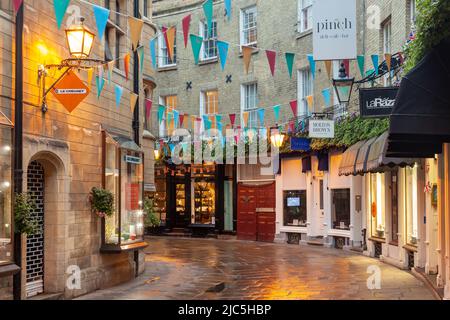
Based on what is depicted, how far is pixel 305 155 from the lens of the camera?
23.2 m

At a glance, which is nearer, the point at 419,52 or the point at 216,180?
the point at 419,52

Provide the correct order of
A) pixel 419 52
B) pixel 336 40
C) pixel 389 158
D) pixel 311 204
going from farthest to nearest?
pixel 311 204 < pixel 389 158 < pixel 336 40 < pixel 419 52

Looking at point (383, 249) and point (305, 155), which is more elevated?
point (305, 155)

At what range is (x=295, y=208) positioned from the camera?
2411cm

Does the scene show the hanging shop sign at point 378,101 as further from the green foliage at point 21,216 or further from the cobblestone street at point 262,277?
the green foliage at point 21,216

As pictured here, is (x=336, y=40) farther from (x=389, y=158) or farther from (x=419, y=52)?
(x=419, y=52)

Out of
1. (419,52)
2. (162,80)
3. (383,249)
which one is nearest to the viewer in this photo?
(419,52)

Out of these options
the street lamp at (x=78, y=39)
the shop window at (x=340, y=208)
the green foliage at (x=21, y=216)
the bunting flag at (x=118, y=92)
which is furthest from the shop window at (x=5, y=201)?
the shop window at (x=340, y=208)

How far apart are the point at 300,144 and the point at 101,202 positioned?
Result: 35.5 ft

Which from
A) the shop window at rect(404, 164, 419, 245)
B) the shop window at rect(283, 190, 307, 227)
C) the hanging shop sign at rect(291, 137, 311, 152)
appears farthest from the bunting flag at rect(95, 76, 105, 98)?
the shop window at rect(283, 190, 307, 227)

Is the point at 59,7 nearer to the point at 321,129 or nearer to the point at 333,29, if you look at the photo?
the point at 333,29

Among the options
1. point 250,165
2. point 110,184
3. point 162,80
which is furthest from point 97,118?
point 162,80

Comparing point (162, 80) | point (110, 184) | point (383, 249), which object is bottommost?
point (383, 249)

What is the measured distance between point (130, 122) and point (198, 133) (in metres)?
12.9
